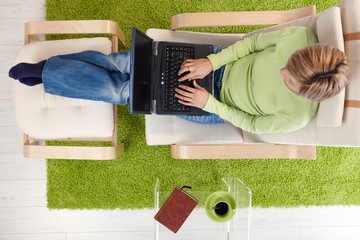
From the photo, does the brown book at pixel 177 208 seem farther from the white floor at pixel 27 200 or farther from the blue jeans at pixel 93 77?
the white floor at pixel 27 200

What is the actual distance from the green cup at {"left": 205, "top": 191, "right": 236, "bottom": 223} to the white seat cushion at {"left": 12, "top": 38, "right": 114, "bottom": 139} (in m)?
0.56

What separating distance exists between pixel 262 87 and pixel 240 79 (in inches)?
4.9

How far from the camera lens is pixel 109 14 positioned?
1.96 m

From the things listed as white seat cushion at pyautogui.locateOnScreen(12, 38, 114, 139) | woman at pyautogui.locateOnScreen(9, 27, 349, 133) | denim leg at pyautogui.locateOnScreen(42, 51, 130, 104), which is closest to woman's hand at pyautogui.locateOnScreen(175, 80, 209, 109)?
woman at pyautogui.locateOnScreen(9, 27, 349, 133)

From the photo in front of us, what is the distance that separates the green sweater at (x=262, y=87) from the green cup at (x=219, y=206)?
0.31 metres

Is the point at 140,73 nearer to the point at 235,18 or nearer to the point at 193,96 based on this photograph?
the point at 193,96

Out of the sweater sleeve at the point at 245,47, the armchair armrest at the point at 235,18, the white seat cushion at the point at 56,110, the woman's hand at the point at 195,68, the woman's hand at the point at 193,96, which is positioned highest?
the armchair armrest at the point at 235,18

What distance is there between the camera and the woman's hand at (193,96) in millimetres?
1368

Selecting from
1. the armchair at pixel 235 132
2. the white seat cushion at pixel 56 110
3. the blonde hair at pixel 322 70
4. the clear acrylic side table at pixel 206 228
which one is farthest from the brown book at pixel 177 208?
the blonde hair at pixel 322 70

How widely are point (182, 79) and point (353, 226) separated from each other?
1.46m

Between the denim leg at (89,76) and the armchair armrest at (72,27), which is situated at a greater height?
the armchair armrest at (72,27)

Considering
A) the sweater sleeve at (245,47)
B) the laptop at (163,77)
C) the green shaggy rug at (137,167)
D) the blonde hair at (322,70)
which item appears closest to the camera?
the blonde hair at (322,70)

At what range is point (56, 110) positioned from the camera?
5.08 ft

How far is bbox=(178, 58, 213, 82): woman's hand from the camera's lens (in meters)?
1.38
